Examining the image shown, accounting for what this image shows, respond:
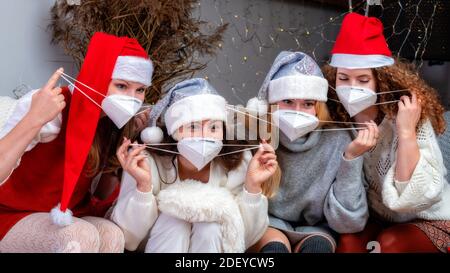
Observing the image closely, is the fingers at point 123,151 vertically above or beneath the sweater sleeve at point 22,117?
beneath

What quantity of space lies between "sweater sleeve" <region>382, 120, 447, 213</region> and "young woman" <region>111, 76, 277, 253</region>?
1.05 feet

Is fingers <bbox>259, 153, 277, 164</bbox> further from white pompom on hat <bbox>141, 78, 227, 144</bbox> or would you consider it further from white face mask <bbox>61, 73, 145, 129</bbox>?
white face mask <bbox>61, 73, 145, 129</bbox>

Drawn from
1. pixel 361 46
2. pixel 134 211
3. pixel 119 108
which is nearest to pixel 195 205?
pixel 134 211

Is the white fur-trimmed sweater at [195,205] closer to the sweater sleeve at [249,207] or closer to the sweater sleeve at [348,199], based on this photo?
the sweater sleeve at [249,207]

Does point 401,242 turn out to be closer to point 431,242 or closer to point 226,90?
point 431,242

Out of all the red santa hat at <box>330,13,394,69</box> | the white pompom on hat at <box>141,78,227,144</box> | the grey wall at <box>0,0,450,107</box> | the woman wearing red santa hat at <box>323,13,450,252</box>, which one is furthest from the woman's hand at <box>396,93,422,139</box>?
the grey wall at <box>0,0,450,107</box>

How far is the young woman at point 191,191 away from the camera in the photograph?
1.34 meters

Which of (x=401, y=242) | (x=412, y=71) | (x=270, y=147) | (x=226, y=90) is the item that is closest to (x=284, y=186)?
(x=270, y=147)

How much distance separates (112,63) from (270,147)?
0.46 m

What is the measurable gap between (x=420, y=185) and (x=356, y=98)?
0.29m

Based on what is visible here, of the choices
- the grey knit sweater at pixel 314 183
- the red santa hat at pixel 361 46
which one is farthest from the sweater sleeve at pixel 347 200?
the red santa hat at pixel 361 46

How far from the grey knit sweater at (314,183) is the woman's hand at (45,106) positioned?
0.64m

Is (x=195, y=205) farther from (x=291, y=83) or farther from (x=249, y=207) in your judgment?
(x=291, y=83)

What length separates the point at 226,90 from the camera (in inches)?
83.7
